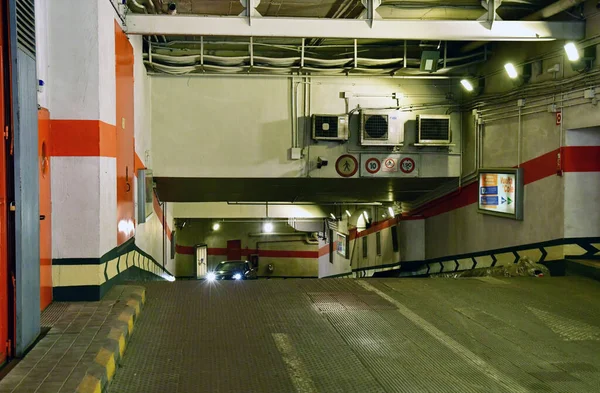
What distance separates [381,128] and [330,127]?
40.8 inches

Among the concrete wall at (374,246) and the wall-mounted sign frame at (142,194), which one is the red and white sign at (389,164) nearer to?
the concrete wall at (374,246)

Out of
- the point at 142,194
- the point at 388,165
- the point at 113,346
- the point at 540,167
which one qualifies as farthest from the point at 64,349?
the point at 388,165

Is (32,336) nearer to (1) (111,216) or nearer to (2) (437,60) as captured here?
(1) (111,216)

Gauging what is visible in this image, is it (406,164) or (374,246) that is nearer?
(406,164)

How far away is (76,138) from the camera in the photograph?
22.0 feet

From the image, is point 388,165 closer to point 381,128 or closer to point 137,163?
point 381,128

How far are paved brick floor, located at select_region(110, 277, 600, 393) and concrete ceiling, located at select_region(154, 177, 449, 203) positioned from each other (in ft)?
13.8

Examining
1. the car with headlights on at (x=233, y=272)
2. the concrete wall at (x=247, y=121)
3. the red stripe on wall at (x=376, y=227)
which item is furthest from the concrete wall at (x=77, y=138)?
the car with headlights on at (x=233, y=272)

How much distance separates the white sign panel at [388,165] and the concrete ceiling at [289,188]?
0.28m

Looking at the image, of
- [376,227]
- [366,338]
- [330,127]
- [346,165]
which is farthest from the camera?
[376,227]

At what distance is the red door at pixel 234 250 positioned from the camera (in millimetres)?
27984

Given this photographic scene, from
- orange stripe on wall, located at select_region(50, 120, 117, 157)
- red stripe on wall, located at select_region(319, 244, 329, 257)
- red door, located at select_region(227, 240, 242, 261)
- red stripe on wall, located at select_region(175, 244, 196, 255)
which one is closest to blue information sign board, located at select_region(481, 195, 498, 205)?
orange stripe on wall, located at select_region(50, 120, 117, 157)

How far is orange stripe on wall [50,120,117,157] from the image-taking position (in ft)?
21.9

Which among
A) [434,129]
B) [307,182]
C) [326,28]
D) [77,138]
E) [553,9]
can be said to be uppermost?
[553,9]
